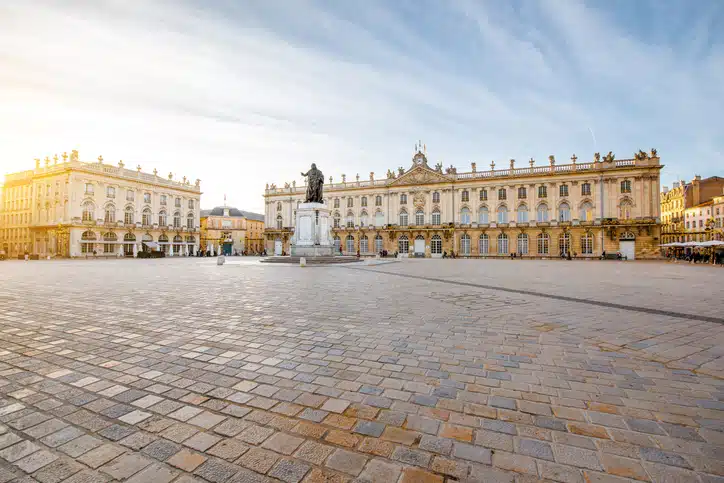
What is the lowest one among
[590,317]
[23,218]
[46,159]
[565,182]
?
[590,317]

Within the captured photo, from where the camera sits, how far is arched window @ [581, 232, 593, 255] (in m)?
43.5

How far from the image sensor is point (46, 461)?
2.14 metres

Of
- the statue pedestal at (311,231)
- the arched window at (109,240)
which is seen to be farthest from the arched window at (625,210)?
the arched window at (109,240)

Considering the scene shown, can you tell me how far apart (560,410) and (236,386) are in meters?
2.94

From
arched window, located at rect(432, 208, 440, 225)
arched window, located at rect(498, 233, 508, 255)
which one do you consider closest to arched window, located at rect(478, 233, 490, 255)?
A: arched window, located at rect(498, 233, 508, 255)

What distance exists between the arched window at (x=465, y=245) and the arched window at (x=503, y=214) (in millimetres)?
5018

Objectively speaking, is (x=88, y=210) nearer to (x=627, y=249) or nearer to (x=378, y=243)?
(x=378, y=243)

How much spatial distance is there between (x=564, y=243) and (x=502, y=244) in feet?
25.0

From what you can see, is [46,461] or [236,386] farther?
[236,386]

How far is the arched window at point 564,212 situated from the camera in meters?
44.5

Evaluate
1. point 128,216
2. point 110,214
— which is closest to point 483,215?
point 128,216

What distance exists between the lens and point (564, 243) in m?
44.5

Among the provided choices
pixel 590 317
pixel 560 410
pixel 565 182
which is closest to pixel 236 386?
pixel 560 410

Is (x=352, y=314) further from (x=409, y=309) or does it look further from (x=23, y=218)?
(x=23, y=218)
